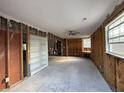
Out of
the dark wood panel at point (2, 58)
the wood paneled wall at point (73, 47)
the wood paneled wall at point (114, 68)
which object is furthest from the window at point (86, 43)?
the dark wood panel at point (2, 58)

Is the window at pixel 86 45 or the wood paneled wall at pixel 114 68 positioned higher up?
the window at pixel 86 45

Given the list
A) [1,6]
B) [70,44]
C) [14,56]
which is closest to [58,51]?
[70,44]

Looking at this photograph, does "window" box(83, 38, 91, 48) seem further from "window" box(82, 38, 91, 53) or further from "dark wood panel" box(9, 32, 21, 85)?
"dark wood panel" box(9, 32, 21, 85)

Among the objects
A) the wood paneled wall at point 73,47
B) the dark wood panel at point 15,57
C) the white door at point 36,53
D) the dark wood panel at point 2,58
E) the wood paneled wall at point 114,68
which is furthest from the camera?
the wood paneled wall at point 73,47

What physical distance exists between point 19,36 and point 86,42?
10.6 m

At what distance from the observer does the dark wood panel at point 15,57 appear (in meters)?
3.98

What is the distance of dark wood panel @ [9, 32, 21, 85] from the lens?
3.98 m

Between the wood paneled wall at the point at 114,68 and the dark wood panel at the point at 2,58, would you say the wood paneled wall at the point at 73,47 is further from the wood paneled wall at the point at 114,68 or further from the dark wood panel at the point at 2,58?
the dark wood panel at the point at 2,58

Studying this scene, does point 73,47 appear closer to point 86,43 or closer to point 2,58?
point 86,43

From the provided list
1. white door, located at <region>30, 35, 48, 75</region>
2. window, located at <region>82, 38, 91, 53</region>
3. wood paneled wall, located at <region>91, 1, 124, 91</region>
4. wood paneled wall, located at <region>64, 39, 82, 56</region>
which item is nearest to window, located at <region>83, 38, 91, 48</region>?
window, located at <region>82, 38, 91, 53</region>

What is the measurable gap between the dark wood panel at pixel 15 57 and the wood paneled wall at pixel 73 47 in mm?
10153

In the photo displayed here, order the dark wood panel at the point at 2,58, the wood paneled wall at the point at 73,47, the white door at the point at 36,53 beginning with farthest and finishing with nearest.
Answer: the wood paneled wall at the point at 73,47
the white door at the point at 36,53
the dark wood panel at the point at 2,58

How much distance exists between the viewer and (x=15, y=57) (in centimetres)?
422

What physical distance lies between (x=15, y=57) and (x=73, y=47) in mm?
10504
